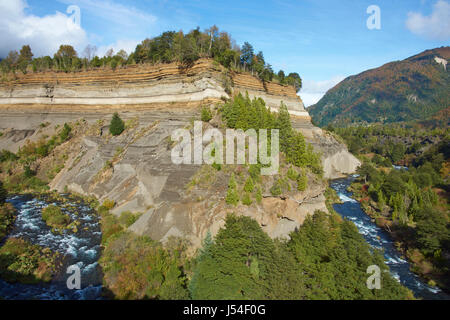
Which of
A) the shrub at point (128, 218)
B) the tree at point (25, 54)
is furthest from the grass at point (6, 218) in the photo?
the tree at point (25, 54)

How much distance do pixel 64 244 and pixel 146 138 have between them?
1435 cm

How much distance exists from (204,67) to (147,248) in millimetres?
25182

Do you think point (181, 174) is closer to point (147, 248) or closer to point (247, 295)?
point (147, 248)

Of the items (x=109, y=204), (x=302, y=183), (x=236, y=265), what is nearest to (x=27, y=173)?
(x=109, y=204)

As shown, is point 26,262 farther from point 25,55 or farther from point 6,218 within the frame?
point 25,55

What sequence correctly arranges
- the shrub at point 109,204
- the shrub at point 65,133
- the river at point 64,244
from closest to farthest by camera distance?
the river at point 64,244 < the shrub at point 109,204 < the shrub at point 65,133

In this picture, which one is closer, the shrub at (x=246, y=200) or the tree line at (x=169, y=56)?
the shrub at (x=246, y=200)

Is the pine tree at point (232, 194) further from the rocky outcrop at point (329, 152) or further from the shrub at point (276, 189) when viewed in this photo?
the rocky outcrop at point (329, 152)

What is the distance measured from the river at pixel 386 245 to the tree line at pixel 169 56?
2992 centimetres

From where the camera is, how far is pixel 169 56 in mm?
36594

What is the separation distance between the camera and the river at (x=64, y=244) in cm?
1461

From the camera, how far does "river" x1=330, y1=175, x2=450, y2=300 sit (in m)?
20.6

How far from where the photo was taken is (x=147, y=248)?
57.5 feet
